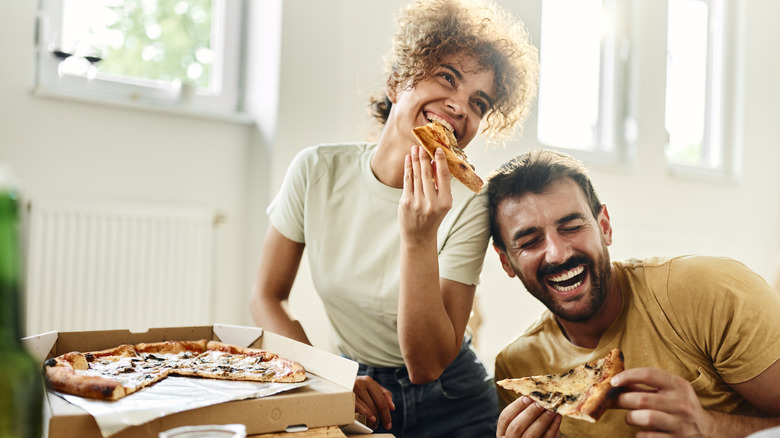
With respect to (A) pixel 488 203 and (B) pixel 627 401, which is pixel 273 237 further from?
(B) pixel 627 401

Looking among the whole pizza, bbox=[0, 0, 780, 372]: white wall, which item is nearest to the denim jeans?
the whole pizza

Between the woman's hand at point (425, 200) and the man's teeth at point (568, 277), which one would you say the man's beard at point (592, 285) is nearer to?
the man's teeth at point (568, 277)

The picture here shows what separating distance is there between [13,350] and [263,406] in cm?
34

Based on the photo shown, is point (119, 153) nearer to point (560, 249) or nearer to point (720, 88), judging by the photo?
point (560, 249)

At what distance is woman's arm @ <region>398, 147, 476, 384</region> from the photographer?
118cm

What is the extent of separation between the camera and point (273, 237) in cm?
155

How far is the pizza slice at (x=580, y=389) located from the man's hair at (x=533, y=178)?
37cm

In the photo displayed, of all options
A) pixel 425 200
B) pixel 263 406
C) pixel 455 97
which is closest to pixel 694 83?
pixel 455 97

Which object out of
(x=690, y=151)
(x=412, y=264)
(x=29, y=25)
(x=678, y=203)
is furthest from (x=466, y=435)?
(x=690, y=151)

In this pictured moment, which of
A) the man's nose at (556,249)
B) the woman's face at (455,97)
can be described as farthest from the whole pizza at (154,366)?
the woman's face at (455,97)

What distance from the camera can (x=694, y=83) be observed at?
14.5 feet

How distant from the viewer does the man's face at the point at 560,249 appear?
1.20 meters

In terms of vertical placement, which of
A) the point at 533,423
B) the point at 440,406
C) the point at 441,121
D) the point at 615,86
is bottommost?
the point at 440,406

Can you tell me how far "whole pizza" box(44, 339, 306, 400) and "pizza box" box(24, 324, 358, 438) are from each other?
0.09 feet
